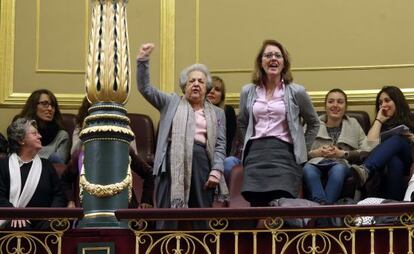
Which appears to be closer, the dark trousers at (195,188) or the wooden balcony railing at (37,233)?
the wooden balcony railing at (37,233)

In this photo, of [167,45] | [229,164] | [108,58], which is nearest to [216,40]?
[167,45]

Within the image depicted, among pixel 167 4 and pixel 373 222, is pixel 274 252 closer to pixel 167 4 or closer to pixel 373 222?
pixel 373 222

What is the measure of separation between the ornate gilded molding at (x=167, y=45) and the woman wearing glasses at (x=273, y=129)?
2640mm

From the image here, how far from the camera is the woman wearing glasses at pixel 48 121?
9.07 meters

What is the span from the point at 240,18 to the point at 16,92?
2124 mm

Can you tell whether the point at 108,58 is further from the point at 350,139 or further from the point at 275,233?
the point at 350,139

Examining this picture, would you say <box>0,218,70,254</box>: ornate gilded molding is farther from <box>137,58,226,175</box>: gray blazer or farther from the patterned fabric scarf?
<box>137,58,226,175</box>: gray blazer

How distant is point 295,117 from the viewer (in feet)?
24.6

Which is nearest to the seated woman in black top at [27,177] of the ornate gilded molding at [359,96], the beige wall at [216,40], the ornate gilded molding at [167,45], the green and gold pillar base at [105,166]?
the green and gold pillar base at [105,166]

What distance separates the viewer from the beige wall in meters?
10.2

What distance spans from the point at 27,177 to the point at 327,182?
2019mm

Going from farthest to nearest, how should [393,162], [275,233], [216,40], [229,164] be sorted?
[216,40]
[229,164]
[393,162]
[275,233]

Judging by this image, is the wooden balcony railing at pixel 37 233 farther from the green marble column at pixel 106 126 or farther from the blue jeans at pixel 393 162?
the blue jeans at pixel 393 162

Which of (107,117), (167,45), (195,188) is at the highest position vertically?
(167,45)
